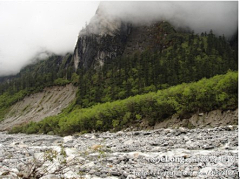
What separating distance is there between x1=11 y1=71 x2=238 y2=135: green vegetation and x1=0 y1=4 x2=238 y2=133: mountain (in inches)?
31.8

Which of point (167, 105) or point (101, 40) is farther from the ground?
point (101, 40)

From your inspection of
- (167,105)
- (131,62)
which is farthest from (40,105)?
(167,105)

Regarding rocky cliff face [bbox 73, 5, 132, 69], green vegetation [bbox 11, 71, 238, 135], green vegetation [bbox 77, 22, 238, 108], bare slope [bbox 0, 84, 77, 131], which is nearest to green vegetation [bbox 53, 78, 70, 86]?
bare slope [bbox 0, 84, 77, 131]

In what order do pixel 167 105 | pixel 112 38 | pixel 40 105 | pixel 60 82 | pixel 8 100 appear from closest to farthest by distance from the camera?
pixel 167 105, pixel 40 105, pixel 60 82, pixel 8 100, pixel 112 38

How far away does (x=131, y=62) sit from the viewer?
410ft

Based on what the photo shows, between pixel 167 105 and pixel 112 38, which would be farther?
pixel 112 38

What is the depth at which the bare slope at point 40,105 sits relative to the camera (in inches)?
4326

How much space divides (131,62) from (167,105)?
8227 cm

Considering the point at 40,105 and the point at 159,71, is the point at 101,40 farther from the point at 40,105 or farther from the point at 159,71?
the point at 159,71

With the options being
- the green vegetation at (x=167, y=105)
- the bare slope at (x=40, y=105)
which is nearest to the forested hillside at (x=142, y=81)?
the green vegetation at (x=167, y=105)

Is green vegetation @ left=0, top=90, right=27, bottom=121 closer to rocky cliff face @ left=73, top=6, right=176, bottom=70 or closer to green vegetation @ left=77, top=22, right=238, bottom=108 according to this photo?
rocky cliff face @ left=73, top=6, right=176, bottom=70

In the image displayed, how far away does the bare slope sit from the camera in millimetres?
109887

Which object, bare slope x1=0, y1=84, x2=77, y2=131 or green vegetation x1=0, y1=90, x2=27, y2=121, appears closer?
bare slope x1=0, y1=84, x2=77, y2=131

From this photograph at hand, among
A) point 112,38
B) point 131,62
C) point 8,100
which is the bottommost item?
point 8,100
